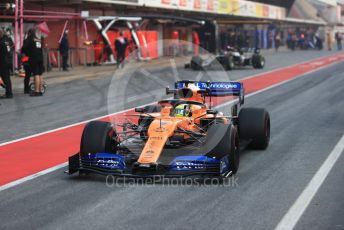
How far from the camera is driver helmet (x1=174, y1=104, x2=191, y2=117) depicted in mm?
8727

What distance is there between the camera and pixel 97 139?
8.18 metres

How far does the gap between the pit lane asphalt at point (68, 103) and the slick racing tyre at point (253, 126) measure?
1.05 meters

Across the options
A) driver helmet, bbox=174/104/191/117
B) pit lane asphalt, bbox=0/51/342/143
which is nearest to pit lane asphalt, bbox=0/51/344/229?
driver helmet, bbox=174/104/191/117

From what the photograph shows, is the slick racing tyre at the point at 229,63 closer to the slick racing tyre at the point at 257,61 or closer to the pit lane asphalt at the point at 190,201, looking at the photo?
the slick racing tyre at the point at 257,61

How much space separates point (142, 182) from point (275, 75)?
20236 millimetres

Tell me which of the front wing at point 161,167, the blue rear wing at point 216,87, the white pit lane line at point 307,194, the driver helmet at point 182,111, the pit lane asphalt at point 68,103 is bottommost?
the pit lane asphalt at point 68,103

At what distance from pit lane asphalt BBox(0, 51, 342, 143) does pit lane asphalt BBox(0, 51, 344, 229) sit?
2609mm

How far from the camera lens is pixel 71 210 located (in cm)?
660

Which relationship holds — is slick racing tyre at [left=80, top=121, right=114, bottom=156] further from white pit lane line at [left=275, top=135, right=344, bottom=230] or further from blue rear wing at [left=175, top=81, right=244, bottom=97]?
white pit lane line at [left=275, top=135, right=344, bottom=230]

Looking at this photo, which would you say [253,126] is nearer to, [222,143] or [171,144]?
[171,144]

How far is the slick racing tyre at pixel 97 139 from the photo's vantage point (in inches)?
320

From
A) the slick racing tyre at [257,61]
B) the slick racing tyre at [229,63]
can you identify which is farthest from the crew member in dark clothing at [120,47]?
the slick racing tyre at [257,61]

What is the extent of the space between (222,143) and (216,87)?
2362 mm

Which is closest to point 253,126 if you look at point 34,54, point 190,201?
point 190,201
